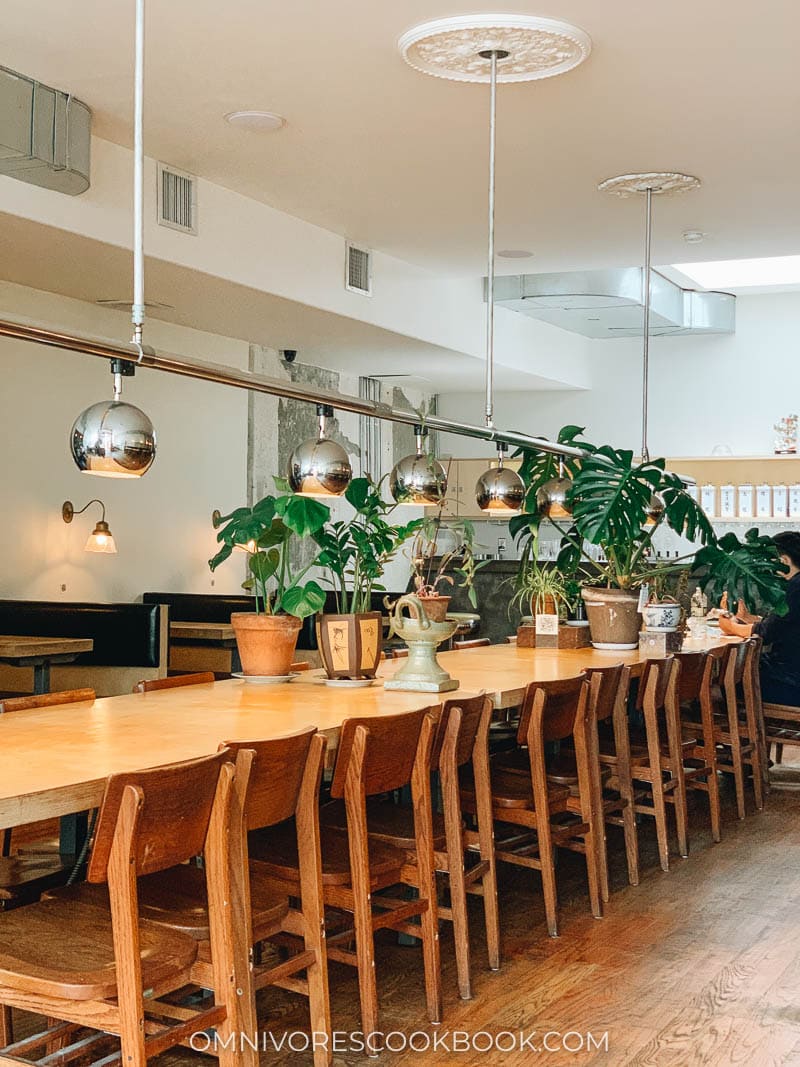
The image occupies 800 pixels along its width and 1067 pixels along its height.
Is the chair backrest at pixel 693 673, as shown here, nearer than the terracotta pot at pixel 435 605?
No

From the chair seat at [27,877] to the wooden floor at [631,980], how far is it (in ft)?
1.81

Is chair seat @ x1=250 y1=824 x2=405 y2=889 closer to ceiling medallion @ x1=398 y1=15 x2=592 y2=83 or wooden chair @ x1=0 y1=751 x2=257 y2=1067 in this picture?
wooden chair @ x1=0 y1=751 x2=257 y2=1067

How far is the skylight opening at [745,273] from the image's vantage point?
11167mm

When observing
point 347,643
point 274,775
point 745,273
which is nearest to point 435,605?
point 347,643

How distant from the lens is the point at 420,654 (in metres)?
4.37

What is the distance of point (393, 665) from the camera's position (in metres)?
5.38

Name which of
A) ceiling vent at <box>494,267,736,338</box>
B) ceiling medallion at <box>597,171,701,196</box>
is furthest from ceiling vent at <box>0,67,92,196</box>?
ceiling vent at <box>494,267,736,338</box>

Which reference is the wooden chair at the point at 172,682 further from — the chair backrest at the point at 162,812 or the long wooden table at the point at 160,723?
the chair backrest at the point at 162,812

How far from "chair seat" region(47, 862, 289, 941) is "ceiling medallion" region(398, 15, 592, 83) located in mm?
2989

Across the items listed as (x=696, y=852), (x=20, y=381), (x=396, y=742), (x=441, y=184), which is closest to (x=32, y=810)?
(x=396, y=742)

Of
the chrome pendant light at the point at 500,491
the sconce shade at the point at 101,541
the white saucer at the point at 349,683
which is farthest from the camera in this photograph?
the sconce shade at the point at 101,541

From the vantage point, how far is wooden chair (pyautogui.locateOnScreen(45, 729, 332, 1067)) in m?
2.80

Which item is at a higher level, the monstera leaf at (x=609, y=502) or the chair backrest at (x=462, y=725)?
the monstera leaf at (x=609, y=502)

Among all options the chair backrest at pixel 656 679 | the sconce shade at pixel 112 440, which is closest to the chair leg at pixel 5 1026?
the sconce shade at pixel 112 440
